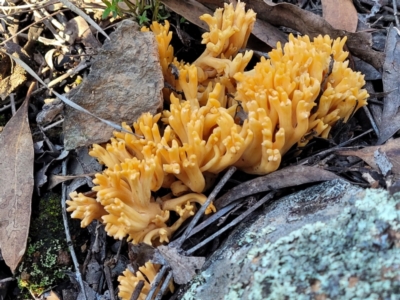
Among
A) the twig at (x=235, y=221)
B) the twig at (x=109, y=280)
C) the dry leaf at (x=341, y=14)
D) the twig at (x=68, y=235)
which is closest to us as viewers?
the twig at (x=235, y=221)

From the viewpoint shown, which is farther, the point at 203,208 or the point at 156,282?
the point at 203,208

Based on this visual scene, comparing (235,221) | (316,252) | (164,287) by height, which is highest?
(316,252)

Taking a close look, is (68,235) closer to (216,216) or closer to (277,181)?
(216,216)

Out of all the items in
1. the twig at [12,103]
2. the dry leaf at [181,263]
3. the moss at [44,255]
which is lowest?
the moss at [44,255]

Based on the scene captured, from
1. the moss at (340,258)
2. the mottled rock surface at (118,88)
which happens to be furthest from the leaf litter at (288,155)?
the moss at (340,258)

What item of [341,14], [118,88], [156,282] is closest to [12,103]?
[118,88]

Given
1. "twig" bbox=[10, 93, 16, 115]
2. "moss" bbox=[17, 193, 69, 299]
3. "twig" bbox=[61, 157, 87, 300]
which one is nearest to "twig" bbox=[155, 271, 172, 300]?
"twig" bbox=[61, 157, 87, 300]

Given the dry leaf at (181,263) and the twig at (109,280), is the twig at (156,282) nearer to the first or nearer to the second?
the dry leaf at (181,263)

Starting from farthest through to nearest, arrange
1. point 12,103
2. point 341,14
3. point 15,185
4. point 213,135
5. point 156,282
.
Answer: point 12,103, point 341,14, point 15,185, point 213,135, point 156,282
